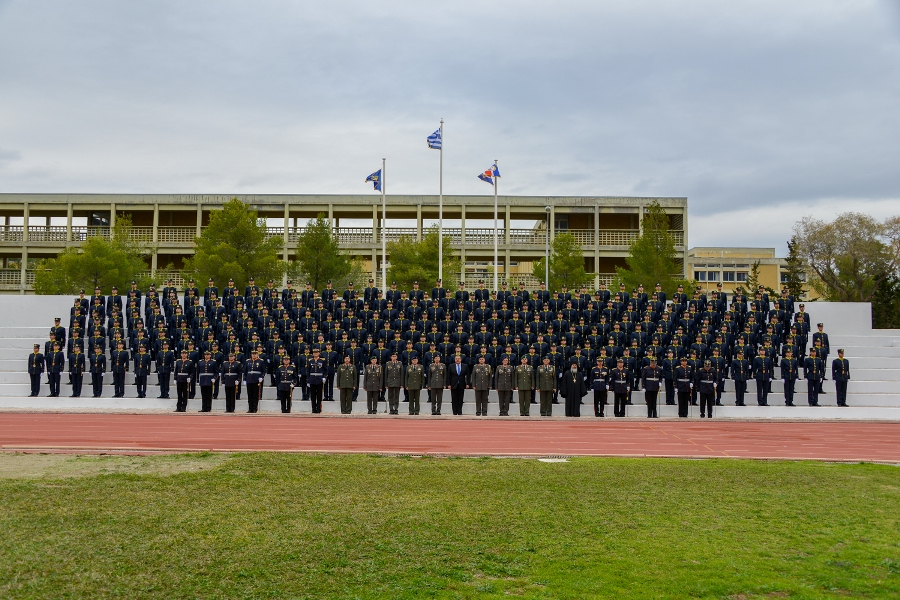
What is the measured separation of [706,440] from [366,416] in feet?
27.1

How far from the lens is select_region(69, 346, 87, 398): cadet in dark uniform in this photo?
23609 mm

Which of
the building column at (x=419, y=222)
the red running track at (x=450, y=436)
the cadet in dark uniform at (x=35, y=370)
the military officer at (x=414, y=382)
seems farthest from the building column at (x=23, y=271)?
the military officer at (x=414, y=382)

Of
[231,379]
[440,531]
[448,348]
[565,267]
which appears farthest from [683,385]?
[565,267]

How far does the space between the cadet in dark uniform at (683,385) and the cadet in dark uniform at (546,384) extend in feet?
10.2

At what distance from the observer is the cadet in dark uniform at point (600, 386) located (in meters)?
21.4

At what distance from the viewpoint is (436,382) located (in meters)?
21.5

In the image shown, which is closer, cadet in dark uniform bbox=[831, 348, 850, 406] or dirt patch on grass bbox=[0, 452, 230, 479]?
dirt patch on grass bbox=[0, 452, 230, 479]

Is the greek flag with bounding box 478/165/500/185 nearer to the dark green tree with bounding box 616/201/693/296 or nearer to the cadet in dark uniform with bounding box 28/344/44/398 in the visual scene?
the dark green tree with bounding box 616/201/693/296

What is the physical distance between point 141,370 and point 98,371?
130 centimetres

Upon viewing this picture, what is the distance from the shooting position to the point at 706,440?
54.0 ft

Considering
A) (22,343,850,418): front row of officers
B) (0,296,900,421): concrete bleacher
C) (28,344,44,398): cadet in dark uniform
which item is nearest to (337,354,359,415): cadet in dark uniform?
(22,343,850,418): front row of officers

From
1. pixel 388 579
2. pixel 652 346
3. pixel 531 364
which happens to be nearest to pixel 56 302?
pixel 531 364

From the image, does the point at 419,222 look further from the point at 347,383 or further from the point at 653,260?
the point at 347,383

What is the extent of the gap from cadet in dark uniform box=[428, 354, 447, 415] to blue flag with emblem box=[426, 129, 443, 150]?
12.6 metres
